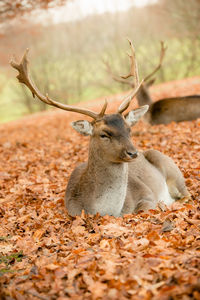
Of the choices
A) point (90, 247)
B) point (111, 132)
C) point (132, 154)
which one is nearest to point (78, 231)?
point (90, 247)

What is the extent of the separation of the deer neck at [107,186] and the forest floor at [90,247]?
0.49ft

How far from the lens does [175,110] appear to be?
10.2 metres

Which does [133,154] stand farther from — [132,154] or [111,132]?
[111,132]

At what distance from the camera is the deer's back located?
396 inches

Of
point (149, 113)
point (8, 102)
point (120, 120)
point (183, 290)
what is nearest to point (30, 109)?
point (8, 102)

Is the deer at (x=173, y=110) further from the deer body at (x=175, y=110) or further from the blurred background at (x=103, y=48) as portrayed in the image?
the blurred background at (x=103, y=48)

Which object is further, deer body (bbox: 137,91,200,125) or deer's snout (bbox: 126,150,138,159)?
deer body (bbox: 137,91,200,125)

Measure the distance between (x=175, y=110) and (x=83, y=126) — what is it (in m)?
6.08

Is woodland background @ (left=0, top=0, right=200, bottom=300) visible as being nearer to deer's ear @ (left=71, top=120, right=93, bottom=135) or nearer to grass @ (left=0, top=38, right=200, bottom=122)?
deer's ear @ (left=71, top=120, right=93, bottom=135)

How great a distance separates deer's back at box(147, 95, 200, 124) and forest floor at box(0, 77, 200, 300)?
9.87 ft

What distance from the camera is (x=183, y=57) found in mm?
24516

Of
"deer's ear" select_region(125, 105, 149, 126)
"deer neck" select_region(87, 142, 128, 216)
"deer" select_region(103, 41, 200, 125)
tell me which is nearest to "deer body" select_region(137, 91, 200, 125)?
"deer" select_region(103, 41, 200, 125)

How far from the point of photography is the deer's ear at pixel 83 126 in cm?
470

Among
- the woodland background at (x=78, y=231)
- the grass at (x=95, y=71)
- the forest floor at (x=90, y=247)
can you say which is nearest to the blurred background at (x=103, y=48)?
the grass at (x=95, y=71)
